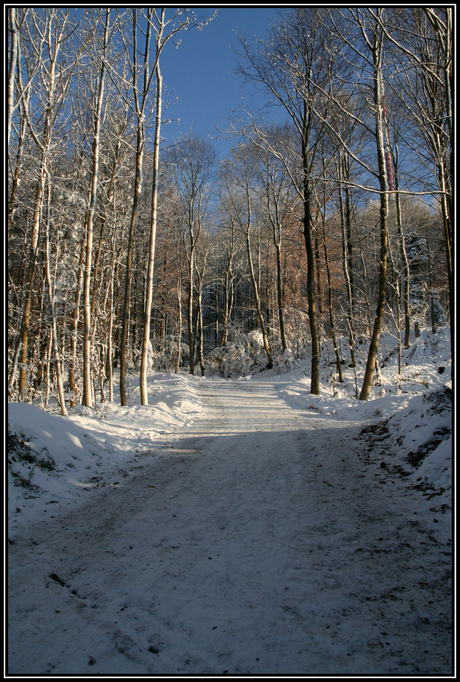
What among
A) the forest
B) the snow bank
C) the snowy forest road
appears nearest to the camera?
the snowy forest road

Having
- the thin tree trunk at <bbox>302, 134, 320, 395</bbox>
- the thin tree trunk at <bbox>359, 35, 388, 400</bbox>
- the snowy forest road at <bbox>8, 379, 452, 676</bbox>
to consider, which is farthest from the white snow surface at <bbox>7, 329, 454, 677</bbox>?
the thin tree trunk at <bbox>302, 134, 320, 395</bbox>

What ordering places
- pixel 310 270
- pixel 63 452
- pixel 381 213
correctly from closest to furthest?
pixel 63 452 → pixel 381 213 → pixel 310 270

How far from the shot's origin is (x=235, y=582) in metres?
2.49

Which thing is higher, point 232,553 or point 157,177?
point 157,177

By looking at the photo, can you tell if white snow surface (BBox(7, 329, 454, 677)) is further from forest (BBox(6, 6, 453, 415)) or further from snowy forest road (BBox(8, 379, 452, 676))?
forest (BBox(6, 6, 453, 415))

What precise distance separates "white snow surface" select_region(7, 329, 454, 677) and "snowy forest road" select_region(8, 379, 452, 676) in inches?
0.4

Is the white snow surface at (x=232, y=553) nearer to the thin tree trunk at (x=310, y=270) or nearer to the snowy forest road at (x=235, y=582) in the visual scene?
the snowy forest road at (x=235, y=582)

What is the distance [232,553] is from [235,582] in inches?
15.5

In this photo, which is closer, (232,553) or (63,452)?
(232,553)

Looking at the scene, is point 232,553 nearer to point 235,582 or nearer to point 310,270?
point 235,582

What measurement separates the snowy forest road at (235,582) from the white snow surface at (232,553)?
1 centimetres

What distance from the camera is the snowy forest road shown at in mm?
1853

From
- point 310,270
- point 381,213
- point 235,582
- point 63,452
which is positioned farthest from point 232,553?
point 310,270

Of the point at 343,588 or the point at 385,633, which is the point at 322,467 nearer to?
the point at 343,588
